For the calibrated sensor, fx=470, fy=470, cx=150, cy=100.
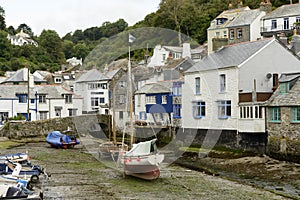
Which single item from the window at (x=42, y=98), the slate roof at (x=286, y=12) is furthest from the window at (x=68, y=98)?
the slate roof at (x=286, y=12)

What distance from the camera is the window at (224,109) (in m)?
34.9

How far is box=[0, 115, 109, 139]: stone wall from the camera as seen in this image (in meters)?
50.2

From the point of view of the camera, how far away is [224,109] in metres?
35.4

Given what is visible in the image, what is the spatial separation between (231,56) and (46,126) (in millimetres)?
24967

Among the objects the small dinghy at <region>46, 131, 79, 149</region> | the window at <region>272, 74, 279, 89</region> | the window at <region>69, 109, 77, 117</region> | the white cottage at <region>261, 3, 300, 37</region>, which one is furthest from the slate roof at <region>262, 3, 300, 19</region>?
the small dinghy at <region>46, 131, 79, 149</region>

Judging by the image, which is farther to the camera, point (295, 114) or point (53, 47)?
point (53, 47)

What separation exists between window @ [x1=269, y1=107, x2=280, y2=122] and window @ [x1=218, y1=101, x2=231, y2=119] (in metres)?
4.71

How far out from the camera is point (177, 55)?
7150 centimetres

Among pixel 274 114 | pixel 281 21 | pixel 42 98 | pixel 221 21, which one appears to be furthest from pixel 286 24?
pixel 42 98

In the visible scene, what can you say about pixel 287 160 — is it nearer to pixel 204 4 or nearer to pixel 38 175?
pixel 38 175

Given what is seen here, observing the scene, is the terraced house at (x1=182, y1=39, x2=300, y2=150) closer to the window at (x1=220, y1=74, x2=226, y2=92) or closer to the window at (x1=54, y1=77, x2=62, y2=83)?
the window at (x1=220, y1=74, x2=226, y2=92)

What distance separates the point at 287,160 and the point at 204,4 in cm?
6448

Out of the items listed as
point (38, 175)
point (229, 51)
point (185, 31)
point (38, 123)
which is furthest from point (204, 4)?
point (38, 175)

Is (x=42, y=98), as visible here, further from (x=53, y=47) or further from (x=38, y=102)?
(x=53, y=47)
